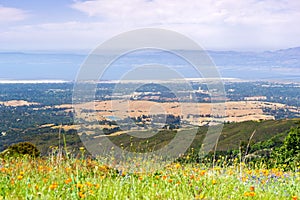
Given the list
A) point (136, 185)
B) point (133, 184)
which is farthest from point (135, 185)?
point (133, 184)

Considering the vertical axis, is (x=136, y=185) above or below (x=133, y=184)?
below

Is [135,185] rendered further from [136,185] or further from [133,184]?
[133,184]

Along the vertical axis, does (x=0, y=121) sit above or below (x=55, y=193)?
below

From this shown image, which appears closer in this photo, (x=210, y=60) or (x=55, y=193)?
(x=55, y=193)

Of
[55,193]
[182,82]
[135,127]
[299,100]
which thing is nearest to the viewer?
[55,193]

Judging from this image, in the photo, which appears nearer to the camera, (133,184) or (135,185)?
(133,184)

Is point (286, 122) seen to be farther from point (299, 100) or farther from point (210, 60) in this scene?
point (210, 60)

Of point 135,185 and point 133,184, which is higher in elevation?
point 133,184

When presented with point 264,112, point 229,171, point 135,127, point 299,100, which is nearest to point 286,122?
point 264,112
